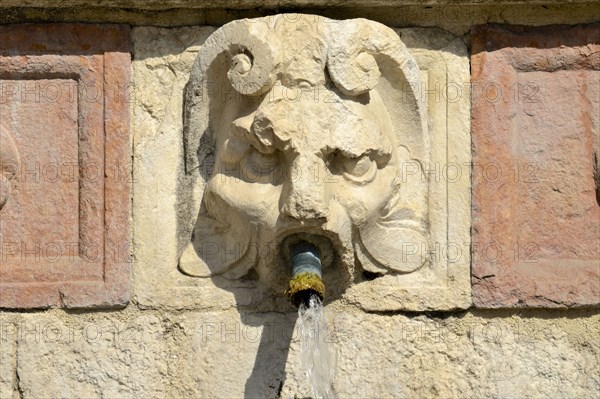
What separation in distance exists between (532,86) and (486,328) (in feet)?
2.03

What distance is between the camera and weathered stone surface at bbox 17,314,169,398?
4.35m

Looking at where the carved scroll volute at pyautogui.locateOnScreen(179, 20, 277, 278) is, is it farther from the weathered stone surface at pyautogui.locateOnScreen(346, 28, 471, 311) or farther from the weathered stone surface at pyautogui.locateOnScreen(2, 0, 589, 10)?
the weathered stone surface at pyautogui.locateOnScreen(346, 28, 471, 311)

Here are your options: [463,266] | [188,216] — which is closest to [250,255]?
[188,216]

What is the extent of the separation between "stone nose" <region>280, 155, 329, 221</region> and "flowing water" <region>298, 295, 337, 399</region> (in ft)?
0.89

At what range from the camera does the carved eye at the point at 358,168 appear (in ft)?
14.0

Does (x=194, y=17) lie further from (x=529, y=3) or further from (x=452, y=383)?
(x=452, y=383)

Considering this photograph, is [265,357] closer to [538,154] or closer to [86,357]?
[86,357]

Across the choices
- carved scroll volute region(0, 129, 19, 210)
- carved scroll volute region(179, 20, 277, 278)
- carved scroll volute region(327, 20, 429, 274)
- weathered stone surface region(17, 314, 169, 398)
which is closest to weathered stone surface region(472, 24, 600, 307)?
carved scroll volute region(327, 20, 429, 274)

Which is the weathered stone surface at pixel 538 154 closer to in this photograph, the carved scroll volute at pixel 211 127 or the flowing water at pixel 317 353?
the flowing water at pixel 317 353

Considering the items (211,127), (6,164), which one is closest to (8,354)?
(6,164)

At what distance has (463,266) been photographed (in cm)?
439

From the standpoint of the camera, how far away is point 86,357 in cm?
436

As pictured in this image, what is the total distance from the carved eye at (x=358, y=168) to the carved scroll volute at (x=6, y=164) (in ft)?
2.72

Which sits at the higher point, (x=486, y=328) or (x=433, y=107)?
(x=433, y=107)
